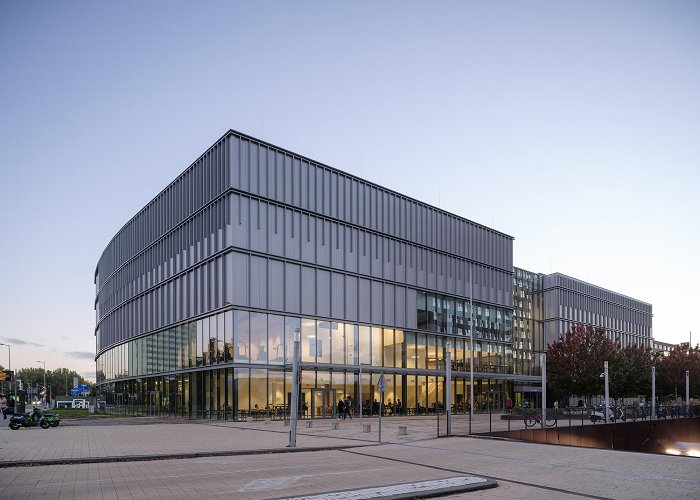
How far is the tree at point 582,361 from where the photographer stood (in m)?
65.6

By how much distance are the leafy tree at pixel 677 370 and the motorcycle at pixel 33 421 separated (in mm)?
75659

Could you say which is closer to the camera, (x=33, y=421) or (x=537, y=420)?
(x=33, y=421)

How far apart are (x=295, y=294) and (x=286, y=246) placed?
4022 mm

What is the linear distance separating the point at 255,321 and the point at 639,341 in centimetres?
10112

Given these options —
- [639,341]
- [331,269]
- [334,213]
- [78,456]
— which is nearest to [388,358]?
[331,269]

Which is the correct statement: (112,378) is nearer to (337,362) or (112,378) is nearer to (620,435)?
(337,362)

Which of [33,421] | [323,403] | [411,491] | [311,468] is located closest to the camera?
[411,491]

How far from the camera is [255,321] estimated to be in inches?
1884

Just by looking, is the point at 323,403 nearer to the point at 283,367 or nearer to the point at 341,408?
the point at 341,408

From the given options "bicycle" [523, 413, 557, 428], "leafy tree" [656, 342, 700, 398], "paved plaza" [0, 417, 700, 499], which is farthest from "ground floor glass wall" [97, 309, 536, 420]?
"leafy tree" [656, 342, 700, 398]

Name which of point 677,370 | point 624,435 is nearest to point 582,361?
point 624,435

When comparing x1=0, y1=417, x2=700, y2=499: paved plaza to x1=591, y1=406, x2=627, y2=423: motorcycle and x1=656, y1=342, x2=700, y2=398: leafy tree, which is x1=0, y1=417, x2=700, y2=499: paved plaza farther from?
x1=656, y1=342, x2=700, y2=398: leafy tree

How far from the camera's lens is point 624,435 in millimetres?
42844

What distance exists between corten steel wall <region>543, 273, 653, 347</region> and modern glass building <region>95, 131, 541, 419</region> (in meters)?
28.4
